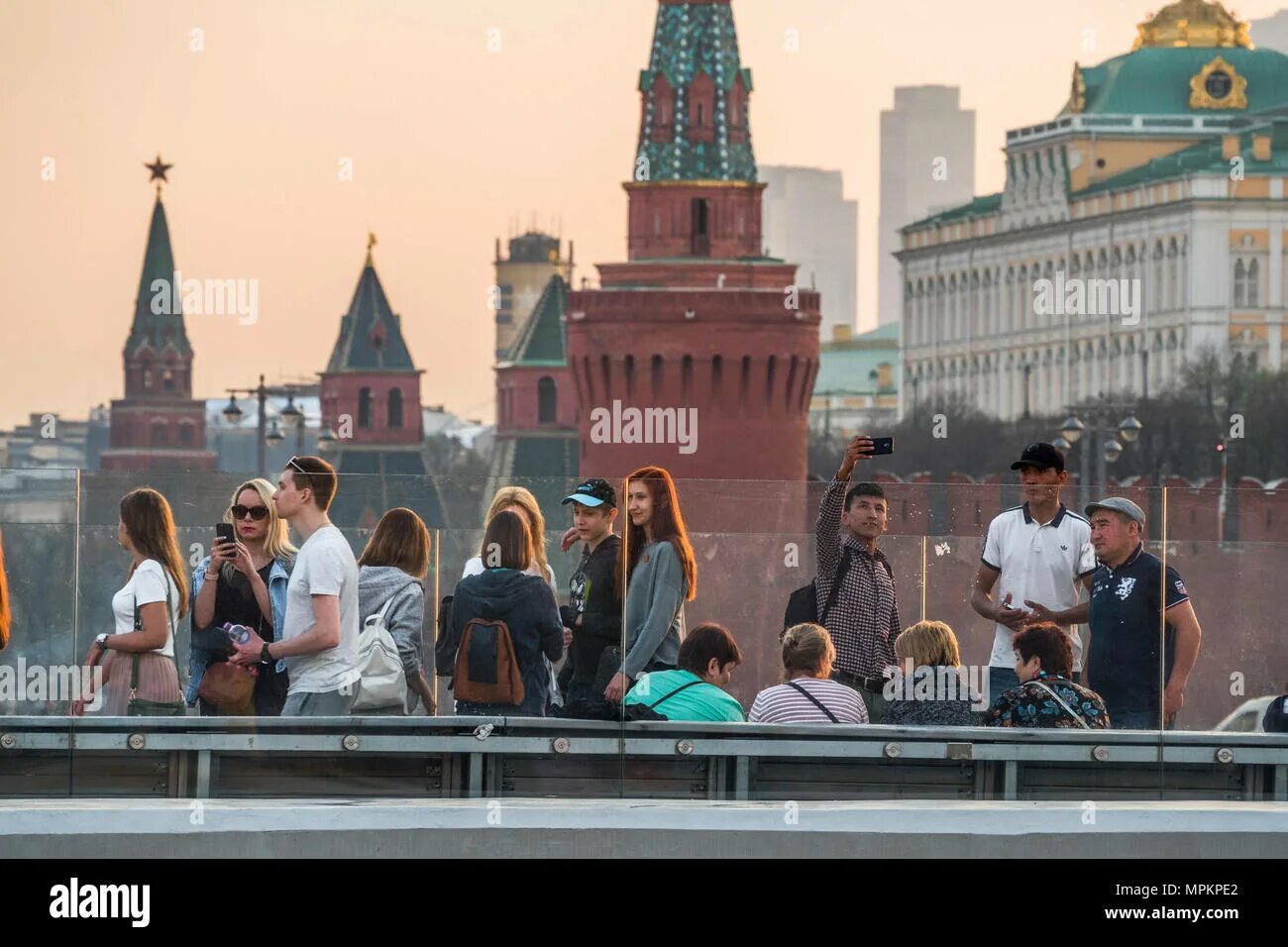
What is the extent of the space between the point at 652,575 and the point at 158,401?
15053cm

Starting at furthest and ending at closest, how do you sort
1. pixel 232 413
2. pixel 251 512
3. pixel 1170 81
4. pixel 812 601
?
pixel 1170 81, pixel 232 413, pixel 812 601, pixel 251 512

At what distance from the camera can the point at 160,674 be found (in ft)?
47.0

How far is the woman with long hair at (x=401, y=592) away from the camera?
1441cm

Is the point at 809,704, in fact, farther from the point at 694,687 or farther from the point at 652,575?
the point at 652,575

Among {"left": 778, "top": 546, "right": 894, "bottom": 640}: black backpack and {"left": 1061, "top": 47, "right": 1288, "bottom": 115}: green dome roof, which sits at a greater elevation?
{"left": 1061, "top": 47, "right": 1288, "bottom": 115}: green dome roof

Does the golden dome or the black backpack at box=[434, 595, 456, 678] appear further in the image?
the golden dome

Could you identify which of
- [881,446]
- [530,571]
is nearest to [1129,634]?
[881,446]

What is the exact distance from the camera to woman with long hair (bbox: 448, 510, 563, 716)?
14336 millimetres

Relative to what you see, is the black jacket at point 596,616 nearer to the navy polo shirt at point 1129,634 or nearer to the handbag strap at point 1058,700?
the handbag strap at point 1058,700

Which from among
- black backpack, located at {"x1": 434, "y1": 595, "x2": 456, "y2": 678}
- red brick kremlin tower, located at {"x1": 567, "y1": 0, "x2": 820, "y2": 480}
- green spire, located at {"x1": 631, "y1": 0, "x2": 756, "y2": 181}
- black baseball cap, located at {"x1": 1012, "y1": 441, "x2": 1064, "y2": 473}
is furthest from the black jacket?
green spire, located at {"x1": 631, "y1": 0, "x2": 756, "y2": 181}

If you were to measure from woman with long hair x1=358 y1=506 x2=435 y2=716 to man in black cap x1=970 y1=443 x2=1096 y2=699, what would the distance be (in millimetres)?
1992

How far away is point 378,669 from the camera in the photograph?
14375 mm

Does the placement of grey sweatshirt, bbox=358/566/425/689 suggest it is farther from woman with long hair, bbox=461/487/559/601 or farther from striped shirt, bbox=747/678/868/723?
striped shirt, bbox=747/678/868/723
